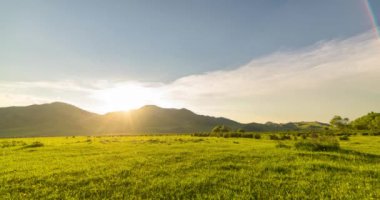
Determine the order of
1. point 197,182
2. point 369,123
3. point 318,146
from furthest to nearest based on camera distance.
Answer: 1. point 369,123
2. point 318,146
3. point 197,182

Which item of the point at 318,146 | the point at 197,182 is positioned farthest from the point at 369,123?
the point at 197,182

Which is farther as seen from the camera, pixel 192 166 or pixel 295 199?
pixel 192 166

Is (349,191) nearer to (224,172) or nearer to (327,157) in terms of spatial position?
(224,172)

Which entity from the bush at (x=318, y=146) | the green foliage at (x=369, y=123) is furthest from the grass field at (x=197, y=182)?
the green foliage at (x=369, y=123)

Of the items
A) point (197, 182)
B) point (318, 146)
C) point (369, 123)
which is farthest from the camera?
point (369, 123)

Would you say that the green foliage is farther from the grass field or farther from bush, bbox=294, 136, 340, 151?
the grass field

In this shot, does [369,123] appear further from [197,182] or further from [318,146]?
[197,182]

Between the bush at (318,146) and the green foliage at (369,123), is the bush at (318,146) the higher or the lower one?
the lower one

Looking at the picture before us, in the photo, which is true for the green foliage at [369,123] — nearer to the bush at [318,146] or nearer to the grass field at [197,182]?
the bush at [318,146]

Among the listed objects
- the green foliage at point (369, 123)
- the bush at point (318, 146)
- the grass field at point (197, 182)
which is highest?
the green foliage at point (369, 123)

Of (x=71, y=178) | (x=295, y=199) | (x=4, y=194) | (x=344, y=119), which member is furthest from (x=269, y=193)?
(x=344, y=119)

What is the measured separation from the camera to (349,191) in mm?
12203

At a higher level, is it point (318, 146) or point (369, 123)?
point (369, 123)

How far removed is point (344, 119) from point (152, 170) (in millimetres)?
195746
